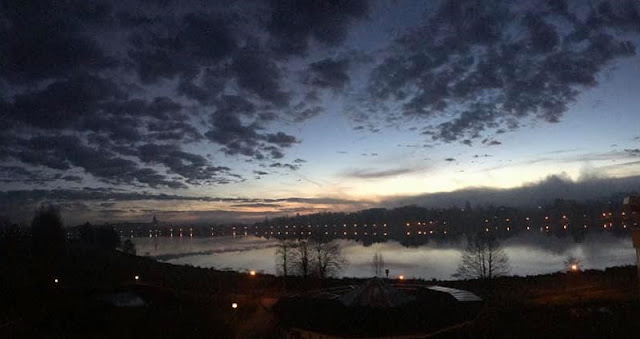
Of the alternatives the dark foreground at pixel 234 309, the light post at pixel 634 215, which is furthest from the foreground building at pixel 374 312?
the light post at pixel 634 215

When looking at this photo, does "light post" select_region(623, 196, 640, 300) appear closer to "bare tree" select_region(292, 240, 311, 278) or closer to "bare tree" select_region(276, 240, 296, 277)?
"bare tree" select_region(292, 240, 311, 278)

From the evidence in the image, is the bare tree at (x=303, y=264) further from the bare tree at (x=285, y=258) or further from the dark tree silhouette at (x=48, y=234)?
the dark tree silhouette at (x=48, y=234)

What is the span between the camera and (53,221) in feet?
208

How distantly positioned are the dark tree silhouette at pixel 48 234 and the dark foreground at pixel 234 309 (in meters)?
17.5

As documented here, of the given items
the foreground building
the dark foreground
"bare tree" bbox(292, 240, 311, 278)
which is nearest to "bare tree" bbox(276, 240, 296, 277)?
"bare tree" bbox(292, 240, 311, 278)

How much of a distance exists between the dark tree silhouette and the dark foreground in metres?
17.5

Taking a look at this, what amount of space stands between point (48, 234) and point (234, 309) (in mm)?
43985

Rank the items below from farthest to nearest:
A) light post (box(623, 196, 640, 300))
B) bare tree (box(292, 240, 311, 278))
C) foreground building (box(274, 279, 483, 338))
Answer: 1. bare tree (box(292, 240, 311, 278))
2. foreground building (box(274, 279, 483, 338))
3. light post (box(623, 196, 640, 300))

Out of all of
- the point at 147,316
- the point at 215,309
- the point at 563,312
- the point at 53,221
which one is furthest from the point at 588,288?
the point at 53,221

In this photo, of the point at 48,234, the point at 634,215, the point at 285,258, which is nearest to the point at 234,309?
the point at 285,258

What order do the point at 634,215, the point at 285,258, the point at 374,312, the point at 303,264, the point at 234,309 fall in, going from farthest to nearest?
1. the point at 285,258
2. the point at 303,264
3. the point at 234,309
4. the point at 374,312
5. the point at 634,215

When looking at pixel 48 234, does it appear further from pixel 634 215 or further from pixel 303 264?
pixel 634 215

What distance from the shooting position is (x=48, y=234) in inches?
2331

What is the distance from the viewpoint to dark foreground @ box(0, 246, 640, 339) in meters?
19.8
